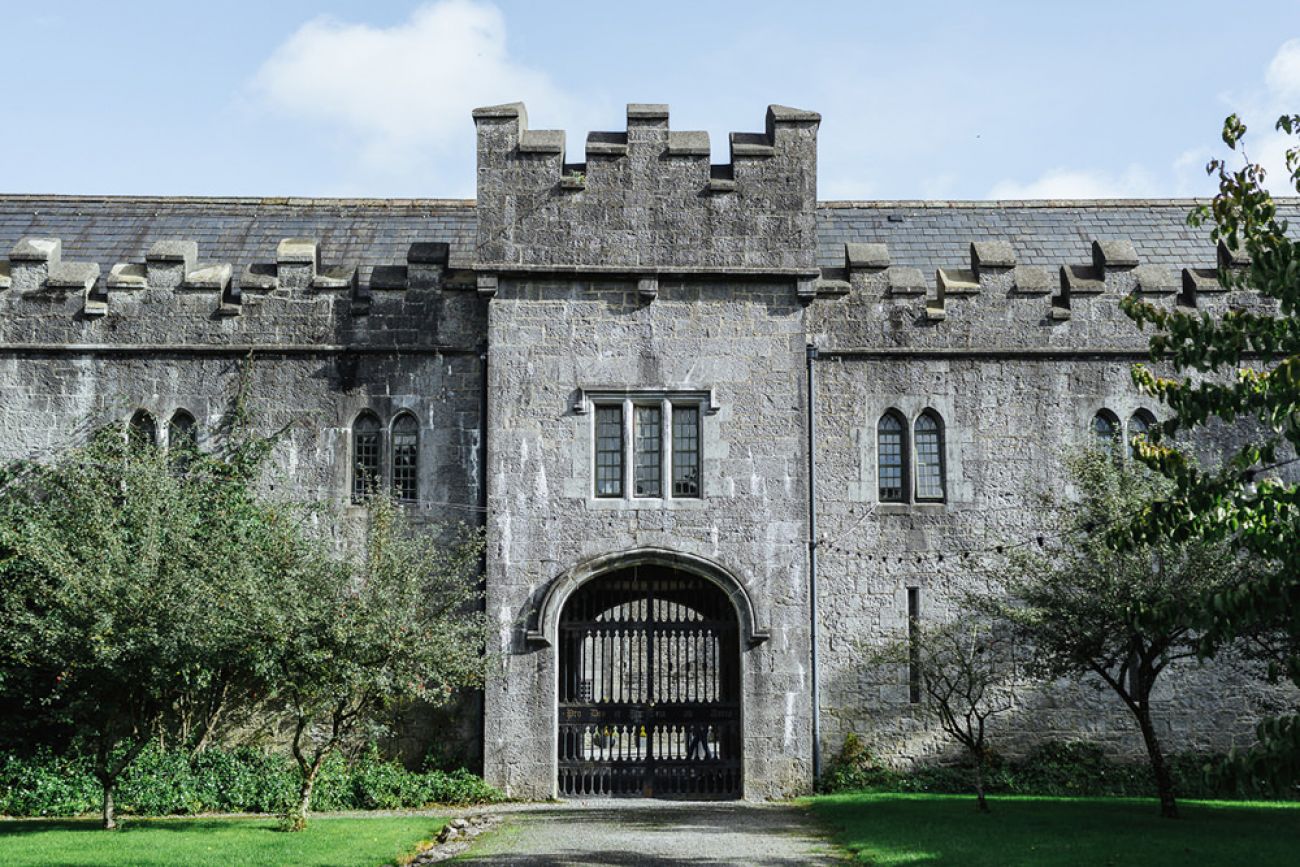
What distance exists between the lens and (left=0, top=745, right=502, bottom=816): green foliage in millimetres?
18016

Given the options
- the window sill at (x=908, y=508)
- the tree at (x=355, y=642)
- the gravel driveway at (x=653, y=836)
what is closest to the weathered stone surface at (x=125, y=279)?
the tree at (x=355, y=642)

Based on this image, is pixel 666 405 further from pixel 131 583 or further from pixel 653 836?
pixel 131 583

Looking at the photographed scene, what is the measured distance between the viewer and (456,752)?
19.7 m

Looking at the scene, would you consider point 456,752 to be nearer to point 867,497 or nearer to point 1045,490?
point 867,497

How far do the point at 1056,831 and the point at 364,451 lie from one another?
10.7 metres

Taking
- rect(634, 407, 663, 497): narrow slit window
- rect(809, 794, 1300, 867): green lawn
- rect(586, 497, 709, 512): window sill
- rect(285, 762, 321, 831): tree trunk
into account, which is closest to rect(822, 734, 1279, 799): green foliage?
rect(809, 794, 1300, 867): green lawn

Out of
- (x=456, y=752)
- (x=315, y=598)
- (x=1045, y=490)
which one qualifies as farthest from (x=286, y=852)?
(x=1045, y=490)

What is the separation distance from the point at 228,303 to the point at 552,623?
6.66m

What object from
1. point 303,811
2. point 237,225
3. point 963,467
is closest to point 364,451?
point 303,811

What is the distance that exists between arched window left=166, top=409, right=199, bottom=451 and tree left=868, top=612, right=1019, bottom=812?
389 inches

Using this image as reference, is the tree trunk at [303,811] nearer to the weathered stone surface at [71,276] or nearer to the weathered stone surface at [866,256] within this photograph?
the weathered stone surface at [71,276]

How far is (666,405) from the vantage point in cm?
1980

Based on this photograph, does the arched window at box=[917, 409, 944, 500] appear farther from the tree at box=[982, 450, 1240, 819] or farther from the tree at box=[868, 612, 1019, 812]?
the tree at box=[982, 450, 1240, 819]

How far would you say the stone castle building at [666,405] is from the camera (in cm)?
1947
